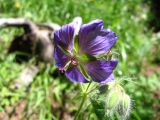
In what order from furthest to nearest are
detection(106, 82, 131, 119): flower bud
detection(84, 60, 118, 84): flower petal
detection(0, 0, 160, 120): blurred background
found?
1. detection(0, 0, 160, 120): blurred background
2. detection(106, 82, 131, 119): flower bud
3. detection(84, 60, 118, 84): flower petal

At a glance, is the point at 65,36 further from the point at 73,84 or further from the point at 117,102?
the point at 73,84

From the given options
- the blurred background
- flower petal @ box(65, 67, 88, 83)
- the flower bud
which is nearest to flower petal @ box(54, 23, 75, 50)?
flower petal @ box(65, 67, 88, 83)

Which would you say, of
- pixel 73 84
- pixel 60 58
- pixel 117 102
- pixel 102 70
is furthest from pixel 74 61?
pixel 73 84

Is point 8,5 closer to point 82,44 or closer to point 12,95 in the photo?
point 12,95

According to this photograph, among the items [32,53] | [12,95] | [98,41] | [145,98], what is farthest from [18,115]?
[98,41]

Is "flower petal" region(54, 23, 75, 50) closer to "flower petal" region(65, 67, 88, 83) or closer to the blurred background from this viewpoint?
"flower petal" region(65, 67, 88, 83)

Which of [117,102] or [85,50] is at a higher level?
[85,50]
